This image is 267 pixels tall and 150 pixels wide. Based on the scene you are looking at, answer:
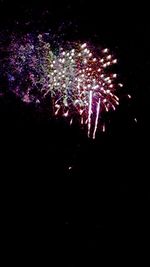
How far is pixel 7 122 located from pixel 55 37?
68.6 inches

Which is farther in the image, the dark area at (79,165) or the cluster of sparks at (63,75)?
the dark area at (79,165)

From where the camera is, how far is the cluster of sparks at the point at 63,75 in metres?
4.99

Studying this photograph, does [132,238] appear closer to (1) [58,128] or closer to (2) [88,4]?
(1) [58,128]

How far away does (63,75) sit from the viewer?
16.7 ft

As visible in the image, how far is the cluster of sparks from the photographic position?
4.99 metres

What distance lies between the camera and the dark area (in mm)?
5488

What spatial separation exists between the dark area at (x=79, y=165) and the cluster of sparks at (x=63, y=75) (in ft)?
0.74

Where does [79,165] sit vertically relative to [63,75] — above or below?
below

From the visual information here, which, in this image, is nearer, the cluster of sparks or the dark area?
the cluster of sparks

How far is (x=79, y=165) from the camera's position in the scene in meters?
7.00

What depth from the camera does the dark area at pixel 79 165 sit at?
5.49 metres

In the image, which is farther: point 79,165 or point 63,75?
point 79,165

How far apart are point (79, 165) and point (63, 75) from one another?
2401mm

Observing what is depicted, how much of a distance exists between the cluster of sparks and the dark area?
0.74 ft
